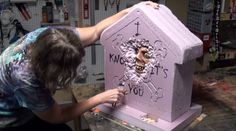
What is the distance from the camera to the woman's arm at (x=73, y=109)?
0.96 meters

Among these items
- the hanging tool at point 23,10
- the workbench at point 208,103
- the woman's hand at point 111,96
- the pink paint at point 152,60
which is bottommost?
the workbench at point 208,103

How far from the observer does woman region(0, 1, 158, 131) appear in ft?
2.87

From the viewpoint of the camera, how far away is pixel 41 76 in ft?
2.91

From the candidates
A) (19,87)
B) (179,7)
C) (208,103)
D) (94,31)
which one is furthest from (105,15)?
(19,87)

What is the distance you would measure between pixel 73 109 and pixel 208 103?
1.67ft

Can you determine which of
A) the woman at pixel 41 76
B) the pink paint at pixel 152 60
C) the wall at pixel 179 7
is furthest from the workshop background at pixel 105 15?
the woman at pixel 41 76

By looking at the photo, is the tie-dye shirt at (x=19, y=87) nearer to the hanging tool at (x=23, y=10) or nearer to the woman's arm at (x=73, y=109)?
the woman's arm at (x=73, y=109)

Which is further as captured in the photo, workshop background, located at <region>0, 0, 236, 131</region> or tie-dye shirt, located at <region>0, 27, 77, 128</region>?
workshop background, located at <region>0, 0, 236, 131</region>

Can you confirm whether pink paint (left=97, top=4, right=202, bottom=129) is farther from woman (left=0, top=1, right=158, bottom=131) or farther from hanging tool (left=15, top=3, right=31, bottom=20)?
hanging tool (left=15, top=3, right=31, bottom=20)

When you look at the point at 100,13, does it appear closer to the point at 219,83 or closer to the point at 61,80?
the point at 219,83

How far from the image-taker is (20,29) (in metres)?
1.84

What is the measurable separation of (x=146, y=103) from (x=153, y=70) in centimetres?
12

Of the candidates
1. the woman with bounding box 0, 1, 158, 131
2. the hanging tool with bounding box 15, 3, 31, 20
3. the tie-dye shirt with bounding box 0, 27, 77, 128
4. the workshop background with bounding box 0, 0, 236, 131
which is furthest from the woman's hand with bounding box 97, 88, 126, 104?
the hanging tool with bounding box 15, 3, 31, 20

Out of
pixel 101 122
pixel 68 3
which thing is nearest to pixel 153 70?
pixel 101 122
